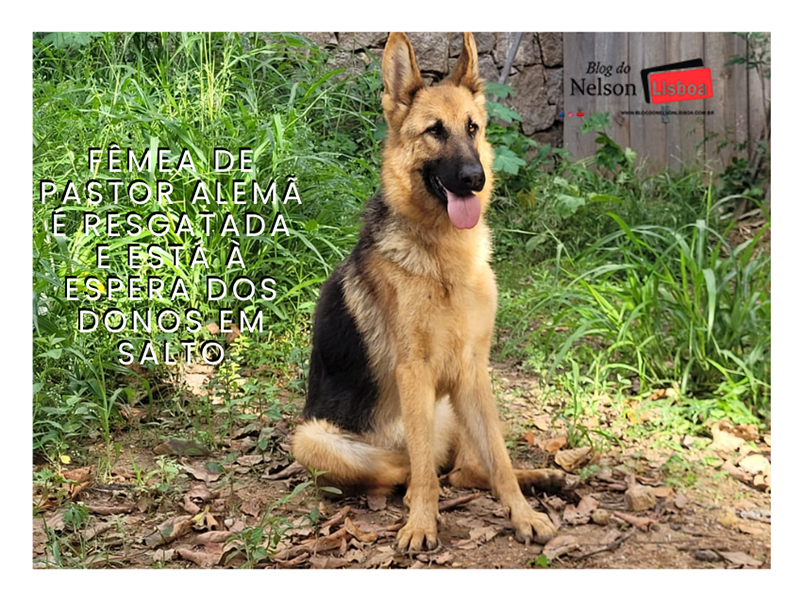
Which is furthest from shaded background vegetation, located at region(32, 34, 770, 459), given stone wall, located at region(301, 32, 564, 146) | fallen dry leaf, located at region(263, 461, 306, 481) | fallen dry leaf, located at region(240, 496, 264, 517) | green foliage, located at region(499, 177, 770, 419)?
fallen dry leaf, located at region(240, 496, 264, 517)

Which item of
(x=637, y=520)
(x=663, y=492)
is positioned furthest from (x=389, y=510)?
(x=663, y=492)

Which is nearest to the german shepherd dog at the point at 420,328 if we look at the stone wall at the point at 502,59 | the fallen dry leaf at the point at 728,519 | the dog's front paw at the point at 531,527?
the dog's front paw at the point at 531,527

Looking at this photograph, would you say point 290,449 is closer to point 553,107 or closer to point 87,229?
point 87,229

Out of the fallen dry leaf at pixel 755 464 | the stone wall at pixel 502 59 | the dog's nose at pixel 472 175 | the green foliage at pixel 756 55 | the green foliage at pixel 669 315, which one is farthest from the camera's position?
the green foliage at pixel 669 315

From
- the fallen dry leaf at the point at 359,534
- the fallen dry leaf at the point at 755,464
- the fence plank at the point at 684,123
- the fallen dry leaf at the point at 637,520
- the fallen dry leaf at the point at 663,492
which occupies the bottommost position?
the fallen dry leaf at the point at 359,534

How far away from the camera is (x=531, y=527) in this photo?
328cm

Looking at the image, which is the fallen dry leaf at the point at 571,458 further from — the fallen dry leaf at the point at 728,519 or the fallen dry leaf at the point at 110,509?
the fallen dry leaf at the point at 110,509

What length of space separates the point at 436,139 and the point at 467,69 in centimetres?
32

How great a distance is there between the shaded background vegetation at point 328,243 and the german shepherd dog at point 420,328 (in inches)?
22.2

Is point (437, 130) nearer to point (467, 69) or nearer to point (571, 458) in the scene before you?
point (467, 69)

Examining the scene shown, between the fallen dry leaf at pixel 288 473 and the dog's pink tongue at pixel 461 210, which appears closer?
the dog's pink tongue at pixel 461 210

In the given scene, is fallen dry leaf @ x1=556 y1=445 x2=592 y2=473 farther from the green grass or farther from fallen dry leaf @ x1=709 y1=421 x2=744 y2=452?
the green grass

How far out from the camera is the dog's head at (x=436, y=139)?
3279mm

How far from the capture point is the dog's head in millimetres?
3279
